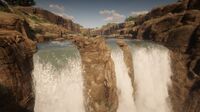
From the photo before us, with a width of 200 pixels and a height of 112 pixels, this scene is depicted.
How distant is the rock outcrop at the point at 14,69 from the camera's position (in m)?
10.7

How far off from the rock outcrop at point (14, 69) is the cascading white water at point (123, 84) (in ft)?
29.8

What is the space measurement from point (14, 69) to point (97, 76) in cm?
701

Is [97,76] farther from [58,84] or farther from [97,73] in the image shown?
[58,84]

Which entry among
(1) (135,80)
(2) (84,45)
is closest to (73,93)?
(2) (84,45)

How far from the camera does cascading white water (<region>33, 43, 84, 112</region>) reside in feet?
52.9

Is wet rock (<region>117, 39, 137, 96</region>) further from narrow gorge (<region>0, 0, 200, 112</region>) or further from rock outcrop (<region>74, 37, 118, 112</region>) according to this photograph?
rock outcrop (<region>74, 37, 118, 112</region>)

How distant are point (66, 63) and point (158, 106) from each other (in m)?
11.5

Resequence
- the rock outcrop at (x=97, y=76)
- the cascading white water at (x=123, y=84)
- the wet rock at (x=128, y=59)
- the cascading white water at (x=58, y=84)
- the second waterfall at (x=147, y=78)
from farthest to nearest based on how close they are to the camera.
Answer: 1. the wet rock at (x=128, y=59)
2. the second waterfall at (x=147, y=78)
3. the cascading white water at (x=123, y=84)
4. the rock outcrop at (x=97, y=76)
5. the cascading white water at (x=58, y=84)

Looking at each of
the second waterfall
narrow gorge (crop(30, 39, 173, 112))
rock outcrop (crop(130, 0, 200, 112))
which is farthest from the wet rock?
rock outcrop (crop(130, 0, 200, 112))

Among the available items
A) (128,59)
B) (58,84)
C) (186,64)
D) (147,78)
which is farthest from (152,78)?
(58,84)

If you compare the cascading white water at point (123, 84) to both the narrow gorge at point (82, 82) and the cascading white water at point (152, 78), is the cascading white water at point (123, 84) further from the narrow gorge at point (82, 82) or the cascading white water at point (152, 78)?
the cascading white water at point (152, 78)

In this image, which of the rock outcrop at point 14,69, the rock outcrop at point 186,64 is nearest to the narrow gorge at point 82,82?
the rock outcrop at point 14,69

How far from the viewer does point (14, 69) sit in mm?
11352

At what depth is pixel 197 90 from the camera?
21094 millimetres
